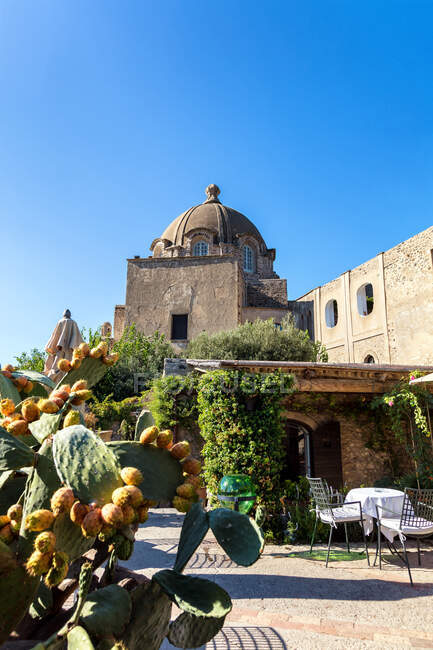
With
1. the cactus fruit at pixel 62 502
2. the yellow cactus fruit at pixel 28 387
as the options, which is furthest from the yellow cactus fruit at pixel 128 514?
the yellow cactus fruit at pixel 28 387

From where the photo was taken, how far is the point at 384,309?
19.2 meters

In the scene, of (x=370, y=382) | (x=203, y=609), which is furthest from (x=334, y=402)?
(x=203, y=609)

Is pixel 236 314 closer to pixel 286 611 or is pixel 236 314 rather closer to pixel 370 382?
pixel 370 382

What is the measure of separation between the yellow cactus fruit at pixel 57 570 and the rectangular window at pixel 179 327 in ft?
60.7

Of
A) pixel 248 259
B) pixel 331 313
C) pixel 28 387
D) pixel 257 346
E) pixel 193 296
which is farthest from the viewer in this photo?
pixel 248 259

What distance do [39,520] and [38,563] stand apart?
0.08m

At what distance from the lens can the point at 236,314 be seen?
1922cm

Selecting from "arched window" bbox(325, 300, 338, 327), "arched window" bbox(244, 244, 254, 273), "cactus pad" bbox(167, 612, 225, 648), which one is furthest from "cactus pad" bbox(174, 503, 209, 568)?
"arched window" bbox(244, 244, 254, 273)

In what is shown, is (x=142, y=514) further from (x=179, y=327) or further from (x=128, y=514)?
(x=179, y=327)

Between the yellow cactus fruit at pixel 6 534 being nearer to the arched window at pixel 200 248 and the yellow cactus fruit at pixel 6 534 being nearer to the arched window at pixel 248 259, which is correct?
the arched window at pixel 200 248

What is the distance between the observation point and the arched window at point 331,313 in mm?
23359

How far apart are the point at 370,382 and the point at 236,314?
11.5m

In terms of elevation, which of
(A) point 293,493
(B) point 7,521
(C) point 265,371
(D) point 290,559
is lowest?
(D) point 290,559

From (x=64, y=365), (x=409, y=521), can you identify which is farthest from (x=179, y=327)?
(x=64, y=365)
